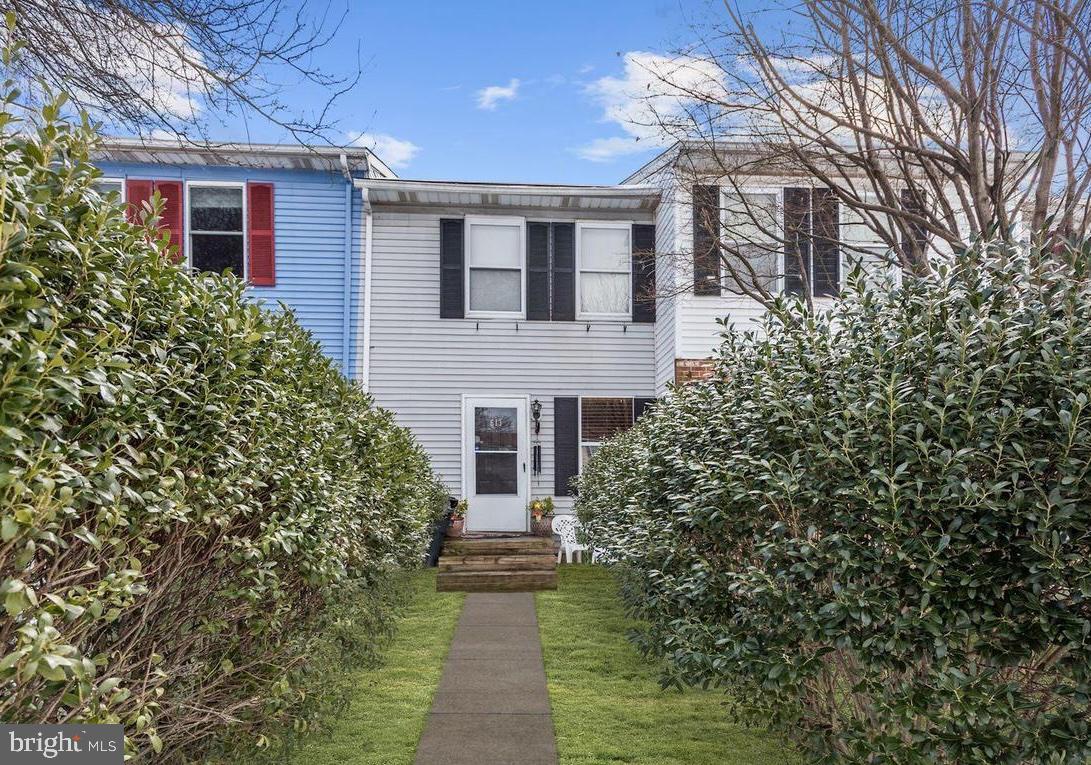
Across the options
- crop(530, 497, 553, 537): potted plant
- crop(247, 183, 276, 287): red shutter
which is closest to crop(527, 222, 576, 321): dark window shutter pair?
crop(530, 497, 553, 537): potted plant

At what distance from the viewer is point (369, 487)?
20.4 ft

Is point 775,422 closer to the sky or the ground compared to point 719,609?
closer to the sky

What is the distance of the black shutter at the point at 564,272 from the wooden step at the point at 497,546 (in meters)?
3.99

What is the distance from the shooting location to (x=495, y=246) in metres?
14.6

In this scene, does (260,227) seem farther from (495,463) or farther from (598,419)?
(598,419)

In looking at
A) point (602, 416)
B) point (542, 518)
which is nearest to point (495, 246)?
point (602, 416)

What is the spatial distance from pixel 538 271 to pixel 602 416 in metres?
2.78

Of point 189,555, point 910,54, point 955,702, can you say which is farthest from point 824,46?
point 189,555

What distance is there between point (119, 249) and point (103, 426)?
61cm

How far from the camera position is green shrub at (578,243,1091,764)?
2824 mm

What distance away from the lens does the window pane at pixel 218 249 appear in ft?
45.2

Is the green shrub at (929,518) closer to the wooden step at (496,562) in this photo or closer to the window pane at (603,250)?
the wooden step at (496,562)

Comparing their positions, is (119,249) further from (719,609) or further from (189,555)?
(719,609)

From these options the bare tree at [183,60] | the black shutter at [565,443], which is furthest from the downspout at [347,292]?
the bare tree at [183,60]
